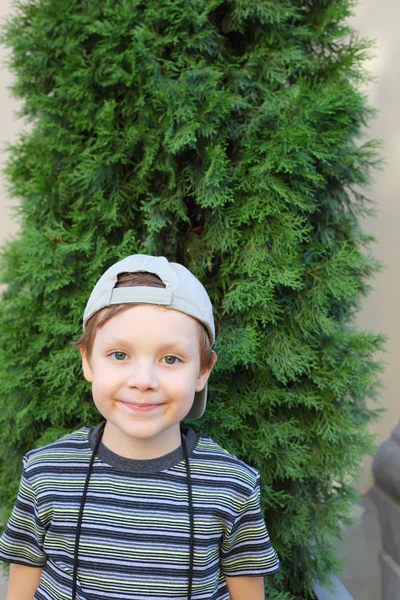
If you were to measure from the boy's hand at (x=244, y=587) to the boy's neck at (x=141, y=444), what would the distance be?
0.35m

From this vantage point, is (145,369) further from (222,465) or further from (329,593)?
(329,593)

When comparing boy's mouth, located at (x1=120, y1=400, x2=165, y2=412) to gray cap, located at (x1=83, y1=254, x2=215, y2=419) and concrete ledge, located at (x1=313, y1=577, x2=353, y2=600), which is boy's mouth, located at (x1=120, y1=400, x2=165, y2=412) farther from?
concrete ledge, located at (x1=313, y1=577, x2=353, y2=600)

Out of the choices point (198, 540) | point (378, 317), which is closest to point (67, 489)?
point (198, 540)

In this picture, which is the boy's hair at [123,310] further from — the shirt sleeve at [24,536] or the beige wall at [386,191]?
the beige wall at [386,191]

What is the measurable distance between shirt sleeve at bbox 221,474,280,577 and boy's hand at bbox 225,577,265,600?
0.03 meters

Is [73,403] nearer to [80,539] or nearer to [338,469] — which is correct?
[80,539]

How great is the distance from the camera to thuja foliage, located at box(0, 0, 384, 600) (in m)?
1.69

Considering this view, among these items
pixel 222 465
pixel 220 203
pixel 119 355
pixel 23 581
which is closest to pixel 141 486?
pixel 222 465

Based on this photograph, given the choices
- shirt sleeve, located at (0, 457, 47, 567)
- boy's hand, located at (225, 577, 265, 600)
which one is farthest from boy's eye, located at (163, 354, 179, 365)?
boy's hand, located at (225, 577, 265, 600)

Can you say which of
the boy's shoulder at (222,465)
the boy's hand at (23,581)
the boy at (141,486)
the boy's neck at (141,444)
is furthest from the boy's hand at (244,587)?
the boy's hand at (23,581)

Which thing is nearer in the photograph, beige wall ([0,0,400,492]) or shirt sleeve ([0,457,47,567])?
shirt sleeve ([0,457,47,567])

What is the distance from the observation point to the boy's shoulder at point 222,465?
4.32ft

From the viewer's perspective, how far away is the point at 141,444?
4.19 ft

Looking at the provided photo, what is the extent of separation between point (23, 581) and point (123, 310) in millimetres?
701
